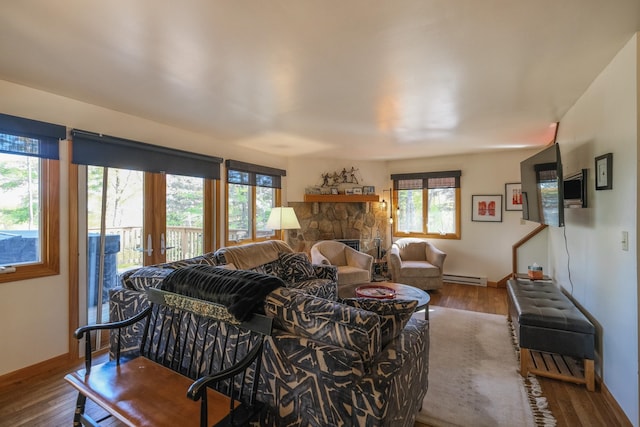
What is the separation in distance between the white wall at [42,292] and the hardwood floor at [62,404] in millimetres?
231

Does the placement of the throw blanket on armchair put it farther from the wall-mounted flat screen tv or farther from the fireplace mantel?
the fireplace mantel

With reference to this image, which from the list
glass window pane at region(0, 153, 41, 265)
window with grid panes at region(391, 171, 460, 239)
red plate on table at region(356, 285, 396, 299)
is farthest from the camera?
window with grid panes at region(391, 171, 460, 239)

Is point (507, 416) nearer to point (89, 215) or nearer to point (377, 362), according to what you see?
point (377, 362)

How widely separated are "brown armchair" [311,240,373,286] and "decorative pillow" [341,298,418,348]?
2687 mm

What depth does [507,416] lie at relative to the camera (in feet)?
6.52

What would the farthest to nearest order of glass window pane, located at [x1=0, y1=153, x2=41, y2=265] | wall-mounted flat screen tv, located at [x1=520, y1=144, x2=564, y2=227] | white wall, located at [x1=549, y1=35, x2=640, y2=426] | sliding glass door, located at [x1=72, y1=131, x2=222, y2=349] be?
sliding glass door, located at [x1=72, y1=131, x2=222, y2=349]
wall-mounted flat screen tv, located at [x1=520, y1=144, x2=564, y2=227]
glass window pane, located at [x1=0, y1=153, x2=41, y2=265]
white wall, located at [x1=549, y1=35, x2=640, y2=426]

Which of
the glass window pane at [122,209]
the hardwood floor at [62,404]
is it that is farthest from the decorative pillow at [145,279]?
the glass window pane at [122,209]

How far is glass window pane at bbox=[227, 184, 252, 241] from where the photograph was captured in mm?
4473

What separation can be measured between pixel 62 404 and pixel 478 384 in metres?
3.04

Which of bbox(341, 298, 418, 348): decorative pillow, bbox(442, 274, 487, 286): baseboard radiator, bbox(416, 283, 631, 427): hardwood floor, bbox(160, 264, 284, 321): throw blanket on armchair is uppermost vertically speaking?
bbox(160, 264, 284, 321): throw blanket on armchair

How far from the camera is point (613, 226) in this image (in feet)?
6.95

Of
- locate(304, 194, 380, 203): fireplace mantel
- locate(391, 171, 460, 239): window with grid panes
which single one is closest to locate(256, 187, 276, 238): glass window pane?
locate(304, 194, 380, 203): fireplace mantel

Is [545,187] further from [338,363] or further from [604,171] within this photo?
[338,363]

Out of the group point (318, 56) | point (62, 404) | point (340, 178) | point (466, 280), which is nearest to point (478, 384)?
point (318, 56)
